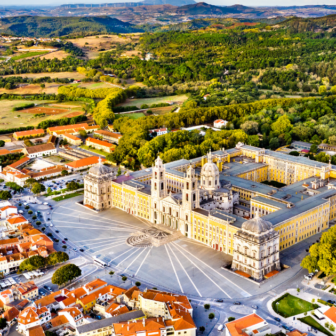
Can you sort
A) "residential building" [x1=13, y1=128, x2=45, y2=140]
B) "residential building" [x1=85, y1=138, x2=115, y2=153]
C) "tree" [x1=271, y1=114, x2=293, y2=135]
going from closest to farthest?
"residential building" [x1=85, y1=138, x2=115, y2=153], "tree" [x1=271, y1=114, x2=293, y2=135], "residential building" [x1=13, y1=128, x2=45, y2=140]

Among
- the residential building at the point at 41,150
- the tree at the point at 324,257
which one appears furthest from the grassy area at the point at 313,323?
the residential building at the point at 41,150

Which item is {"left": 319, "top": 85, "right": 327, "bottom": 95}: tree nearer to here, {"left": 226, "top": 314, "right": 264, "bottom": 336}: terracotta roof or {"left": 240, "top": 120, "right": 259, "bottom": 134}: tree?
{"left": 240, "top": 120, "right": 259, "bottom": 134}: tree

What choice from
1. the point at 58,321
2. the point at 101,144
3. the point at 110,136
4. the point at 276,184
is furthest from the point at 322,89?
the point at 58,321

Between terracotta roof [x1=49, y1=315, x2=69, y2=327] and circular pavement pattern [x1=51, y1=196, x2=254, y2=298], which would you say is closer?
terracotta roof [x1=49, y1=315, x2=69, y2=327]

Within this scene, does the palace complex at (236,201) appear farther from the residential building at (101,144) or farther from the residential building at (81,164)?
the residential building at (101,144)

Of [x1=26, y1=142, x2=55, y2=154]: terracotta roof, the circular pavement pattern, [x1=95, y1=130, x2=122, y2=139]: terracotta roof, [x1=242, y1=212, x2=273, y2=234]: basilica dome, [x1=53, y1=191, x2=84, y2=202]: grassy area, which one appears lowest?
the circular pavement pattern

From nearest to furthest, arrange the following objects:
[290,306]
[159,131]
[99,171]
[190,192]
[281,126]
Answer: [290,306] → [190,192] → [99,171] → [281,126] → [159,131]

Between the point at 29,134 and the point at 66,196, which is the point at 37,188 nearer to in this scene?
the point at 66,196

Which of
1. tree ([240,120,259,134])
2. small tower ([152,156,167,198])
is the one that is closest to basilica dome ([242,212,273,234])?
small tower ([152,156,167,198])
